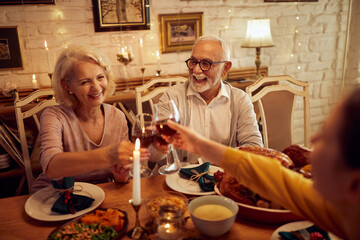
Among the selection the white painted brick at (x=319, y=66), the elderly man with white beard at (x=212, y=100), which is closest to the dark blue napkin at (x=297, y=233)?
the elderly man with white beard at (x=212, y=100)

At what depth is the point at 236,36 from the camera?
3.08 meters

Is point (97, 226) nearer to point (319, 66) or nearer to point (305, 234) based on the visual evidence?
point (305, 234)

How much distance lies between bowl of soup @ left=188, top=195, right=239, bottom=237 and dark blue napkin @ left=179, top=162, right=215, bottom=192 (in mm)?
191

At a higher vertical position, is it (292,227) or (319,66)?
(319,66)

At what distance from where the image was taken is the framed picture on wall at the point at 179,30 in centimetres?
279

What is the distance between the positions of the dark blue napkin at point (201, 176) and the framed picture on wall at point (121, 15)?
1809mm

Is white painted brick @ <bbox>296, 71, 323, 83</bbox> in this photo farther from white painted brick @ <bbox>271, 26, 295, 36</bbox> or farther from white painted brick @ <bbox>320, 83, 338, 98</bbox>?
white painted brick @ <bbox>271, 26, 295, 36</bbox>

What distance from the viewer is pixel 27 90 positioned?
2.46m

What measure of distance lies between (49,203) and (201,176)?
0.61 meters

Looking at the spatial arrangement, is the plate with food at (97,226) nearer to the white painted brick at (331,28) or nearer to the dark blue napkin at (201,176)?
the dark blue napkin at (201,176)

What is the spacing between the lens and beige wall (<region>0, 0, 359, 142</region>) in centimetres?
Result: 243

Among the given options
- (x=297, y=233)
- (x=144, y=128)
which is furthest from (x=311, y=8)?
(x=297, y=233)

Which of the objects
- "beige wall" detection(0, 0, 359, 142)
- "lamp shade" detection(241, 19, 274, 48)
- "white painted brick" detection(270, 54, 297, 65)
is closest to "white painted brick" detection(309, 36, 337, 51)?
"beige wall" detection(0, 0, 359, 142)

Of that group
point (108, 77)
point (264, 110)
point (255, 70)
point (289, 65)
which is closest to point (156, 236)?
point (108, 77)
